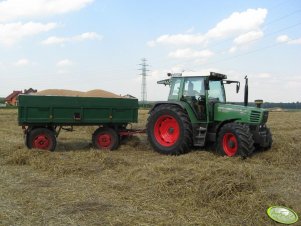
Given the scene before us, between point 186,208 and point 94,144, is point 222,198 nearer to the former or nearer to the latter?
point 186,208

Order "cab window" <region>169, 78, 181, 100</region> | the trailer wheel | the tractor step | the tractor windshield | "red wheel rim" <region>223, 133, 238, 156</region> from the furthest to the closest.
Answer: the trailer wheel < "cab window" <region>169, 78, 181, 100</region> < the tractor windshield < the tractor step < "red wheel rim" <region>223, 133, 238, 156</region>

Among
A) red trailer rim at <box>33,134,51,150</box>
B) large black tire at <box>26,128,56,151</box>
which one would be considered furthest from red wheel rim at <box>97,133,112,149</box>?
red trailer rim at <box>33,134,51,150</box>

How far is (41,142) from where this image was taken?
35.5 feet

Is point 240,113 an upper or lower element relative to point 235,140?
upper

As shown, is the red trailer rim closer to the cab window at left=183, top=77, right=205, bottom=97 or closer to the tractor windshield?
the cab window at left=183, top=77, right=205, bottom=97

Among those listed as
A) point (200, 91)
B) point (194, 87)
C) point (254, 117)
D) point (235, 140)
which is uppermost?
point (194, 87)

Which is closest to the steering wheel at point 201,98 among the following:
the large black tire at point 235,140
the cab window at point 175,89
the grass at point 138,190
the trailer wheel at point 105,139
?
the cab window at point 175,89

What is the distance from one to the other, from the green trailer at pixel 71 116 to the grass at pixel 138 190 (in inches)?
47.7

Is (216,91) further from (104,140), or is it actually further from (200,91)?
(104,140)

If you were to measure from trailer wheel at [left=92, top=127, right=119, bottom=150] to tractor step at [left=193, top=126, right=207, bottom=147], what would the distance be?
2.39 m

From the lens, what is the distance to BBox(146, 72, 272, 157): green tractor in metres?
9.95

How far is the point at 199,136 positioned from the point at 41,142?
13.6 ft

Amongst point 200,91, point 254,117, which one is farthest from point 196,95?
point 254,117

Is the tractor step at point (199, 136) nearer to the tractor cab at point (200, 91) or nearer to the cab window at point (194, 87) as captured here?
the tractor cab at point (200, 91)
